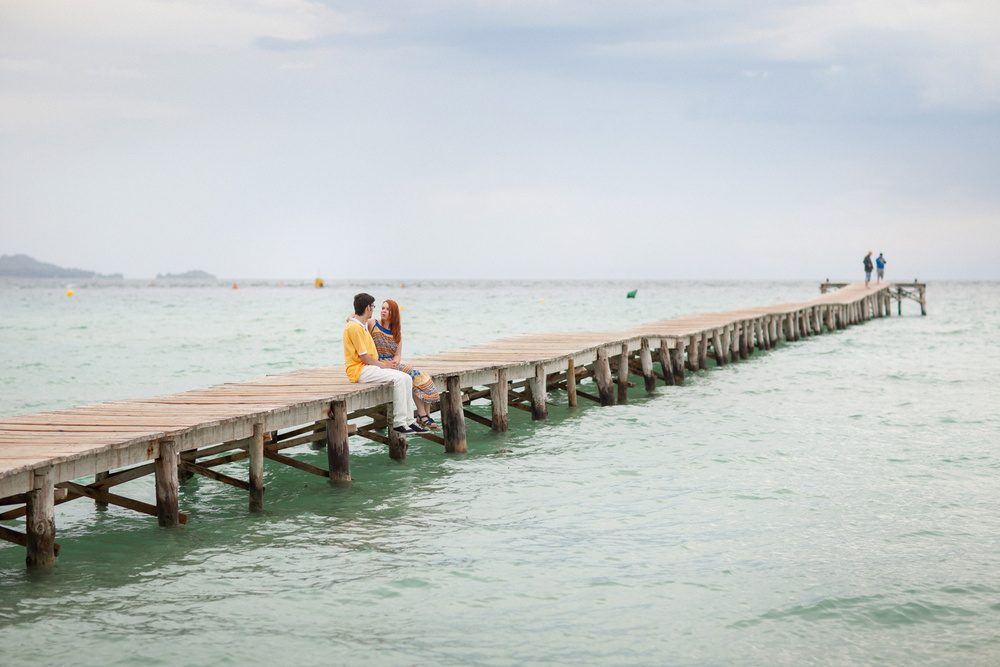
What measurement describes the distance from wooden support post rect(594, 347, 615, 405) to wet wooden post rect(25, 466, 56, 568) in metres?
9.88

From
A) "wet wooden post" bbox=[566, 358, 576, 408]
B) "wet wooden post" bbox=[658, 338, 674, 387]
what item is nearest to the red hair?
"wet wooden post" bbox=[566, 358, 576, 408]

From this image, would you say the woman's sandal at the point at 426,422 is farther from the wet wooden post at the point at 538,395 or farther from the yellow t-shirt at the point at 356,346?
the wet wooden post at the point at 538,395

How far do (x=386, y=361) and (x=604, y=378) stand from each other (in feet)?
19.2

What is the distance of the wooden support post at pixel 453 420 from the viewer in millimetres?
11445

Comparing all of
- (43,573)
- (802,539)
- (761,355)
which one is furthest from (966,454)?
(761,355)

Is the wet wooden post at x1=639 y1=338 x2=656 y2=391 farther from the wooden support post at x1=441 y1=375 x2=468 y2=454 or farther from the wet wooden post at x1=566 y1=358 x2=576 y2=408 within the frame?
the wooden support post at x1=441 y1=375 x2=468 y2=454

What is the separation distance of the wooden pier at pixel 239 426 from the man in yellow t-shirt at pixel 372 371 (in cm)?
15

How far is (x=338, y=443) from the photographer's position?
9570mm

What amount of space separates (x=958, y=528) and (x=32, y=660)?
23.8ft

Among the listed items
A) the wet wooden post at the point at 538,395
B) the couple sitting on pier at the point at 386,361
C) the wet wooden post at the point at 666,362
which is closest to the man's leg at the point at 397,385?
the couple sitting on pier at the point at 386,361

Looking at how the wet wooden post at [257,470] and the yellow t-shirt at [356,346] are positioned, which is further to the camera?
the yellow t-shirt at [356,346]

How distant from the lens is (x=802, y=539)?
7703 millimetres

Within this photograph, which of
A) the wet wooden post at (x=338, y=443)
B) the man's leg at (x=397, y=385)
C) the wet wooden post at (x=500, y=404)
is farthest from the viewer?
the wet wooden post at (x=500, y=404)

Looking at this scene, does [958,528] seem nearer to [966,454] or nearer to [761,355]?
[966,454]
